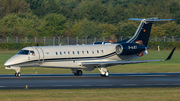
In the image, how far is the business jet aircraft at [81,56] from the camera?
31.4 m

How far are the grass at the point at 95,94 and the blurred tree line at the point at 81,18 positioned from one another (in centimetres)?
8039

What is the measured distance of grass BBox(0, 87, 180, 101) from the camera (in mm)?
18750

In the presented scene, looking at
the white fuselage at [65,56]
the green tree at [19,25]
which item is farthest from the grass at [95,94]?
the green tree at [19,25]

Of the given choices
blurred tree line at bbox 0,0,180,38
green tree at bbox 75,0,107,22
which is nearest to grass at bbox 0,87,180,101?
blurred tree line at bbox 0,0,180,38

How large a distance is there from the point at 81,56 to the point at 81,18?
339ft

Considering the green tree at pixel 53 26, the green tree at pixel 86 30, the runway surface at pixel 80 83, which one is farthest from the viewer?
the green tree at pixel 53 26

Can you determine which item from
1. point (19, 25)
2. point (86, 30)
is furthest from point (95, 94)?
point (19, 25)

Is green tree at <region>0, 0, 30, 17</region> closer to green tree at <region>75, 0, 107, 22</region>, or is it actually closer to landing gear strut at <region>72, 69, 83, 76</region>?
green tree at <region>75, 0, 107, 22</region>

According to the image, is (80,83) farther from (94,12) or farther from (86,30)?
(94,12)

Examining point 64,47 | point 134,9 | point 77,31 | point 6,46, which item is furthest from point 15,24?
point 64,47

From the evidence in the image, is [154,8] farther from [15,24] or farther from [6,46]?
[6,46]

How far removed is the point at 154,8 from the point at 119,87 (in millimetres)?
126535

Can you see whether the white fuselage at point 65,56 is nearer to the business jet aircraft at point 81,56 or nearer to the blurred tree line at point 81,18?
the business jet aircraft at point 81,56

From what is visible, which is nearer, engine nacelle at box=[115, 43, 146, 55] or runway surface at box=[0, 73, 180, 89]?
runway surface at box=[0, 73, 180, 89]
